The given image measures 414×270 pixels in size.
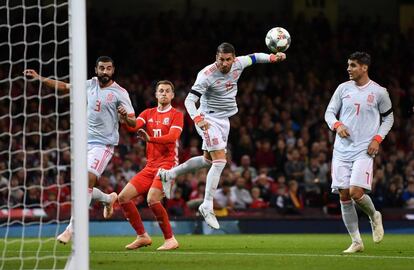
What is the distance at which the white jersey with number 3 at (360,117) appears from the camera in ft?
38.3

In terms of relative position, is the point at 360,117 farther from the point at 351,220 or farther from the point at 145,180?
the point at 145,180

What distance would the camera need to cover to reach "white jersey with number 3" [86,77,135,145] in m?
12.2

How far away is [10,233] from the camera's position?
1659 centimetres

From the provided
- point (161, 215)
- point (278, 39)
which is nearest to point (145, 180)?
point (161, 215)

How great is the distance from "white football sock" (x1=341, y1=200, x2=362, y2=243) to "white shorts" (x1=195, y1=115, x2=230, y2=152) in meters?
1.80

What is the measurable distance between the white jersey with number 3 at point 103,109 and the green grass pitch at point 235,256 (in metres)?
1.41

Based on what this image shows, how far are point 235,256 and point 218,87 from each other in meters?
2.61

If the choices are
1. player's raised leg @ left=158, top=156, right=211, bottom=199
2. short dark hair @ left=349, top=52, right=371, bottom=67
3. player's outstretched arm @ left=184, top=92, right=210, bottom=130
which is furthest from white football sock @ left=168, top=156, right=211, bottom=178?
short dark hair @ left=349, top=52, right=371, bottom=67

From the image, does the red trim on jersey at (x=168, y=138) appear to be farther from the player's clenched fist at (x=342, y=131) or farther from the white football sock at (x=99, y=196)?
the player's clenched fist at (x=342, y=131)

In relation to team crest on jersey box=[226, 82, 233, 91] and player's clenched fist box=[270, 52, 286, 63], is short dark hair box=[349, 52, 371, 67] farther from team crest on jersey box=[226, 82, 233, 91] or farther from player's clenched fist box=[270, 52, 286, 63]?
team crest on jersey box=[226, 82, 233, 91]

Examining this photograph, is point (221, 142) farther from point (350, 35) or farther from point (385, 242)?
point (350, 35)

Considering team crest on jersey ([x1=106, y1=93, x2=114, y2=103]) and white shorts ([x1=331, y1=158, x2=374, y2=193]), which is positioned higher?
team crest on jersey ([x1=106, y1=93, x2=114, y2=103])

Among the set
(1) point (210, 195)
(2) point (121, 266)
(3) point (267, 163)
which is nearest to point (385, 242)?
(1) point (210, 195)

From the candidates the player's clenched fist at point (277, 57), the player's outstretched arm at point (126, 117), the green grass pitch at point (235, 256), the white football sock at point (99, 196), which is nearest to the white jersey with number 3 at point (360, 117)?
the player's clenched fist at point (277, 57)
